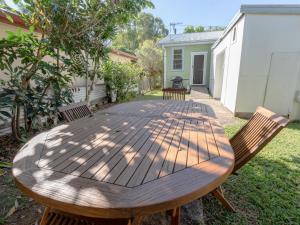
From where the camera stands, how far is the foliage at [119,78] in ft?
27.7

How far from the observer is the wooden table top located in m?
0.96

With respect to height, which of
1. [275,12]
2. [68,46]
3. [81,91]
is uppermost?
[275,12]

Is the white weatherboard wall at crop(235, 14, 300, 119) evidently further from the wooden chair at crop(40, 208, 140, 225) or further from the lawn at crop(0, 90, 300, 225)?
the wooden chair at crop(40, 208, 140, 225)

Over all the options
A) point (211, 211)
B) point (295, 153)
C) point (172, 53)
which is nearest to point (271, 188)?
point (211, 211)

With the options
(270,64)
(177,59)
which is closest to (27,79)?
(270,64)

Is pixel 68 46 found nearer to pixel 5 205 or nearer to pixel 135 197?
pixel 5 205

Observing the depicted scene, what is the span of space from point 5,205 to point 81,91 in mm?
5286

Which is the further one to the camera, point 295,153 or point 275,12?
point 275,12

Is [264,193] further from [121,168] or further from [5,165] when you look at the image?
[5,165]

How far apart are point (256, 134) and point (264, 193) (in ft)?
2.99

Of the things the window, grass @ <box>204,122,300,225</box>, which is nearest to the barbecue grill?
the window

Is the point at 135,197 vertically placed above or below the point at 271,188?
above

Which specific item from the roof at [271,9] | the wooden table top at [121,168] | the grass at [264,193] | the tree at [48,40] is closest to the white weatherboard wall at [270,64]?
the roof at [271,9]

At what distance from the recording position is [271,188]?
2.52 m
